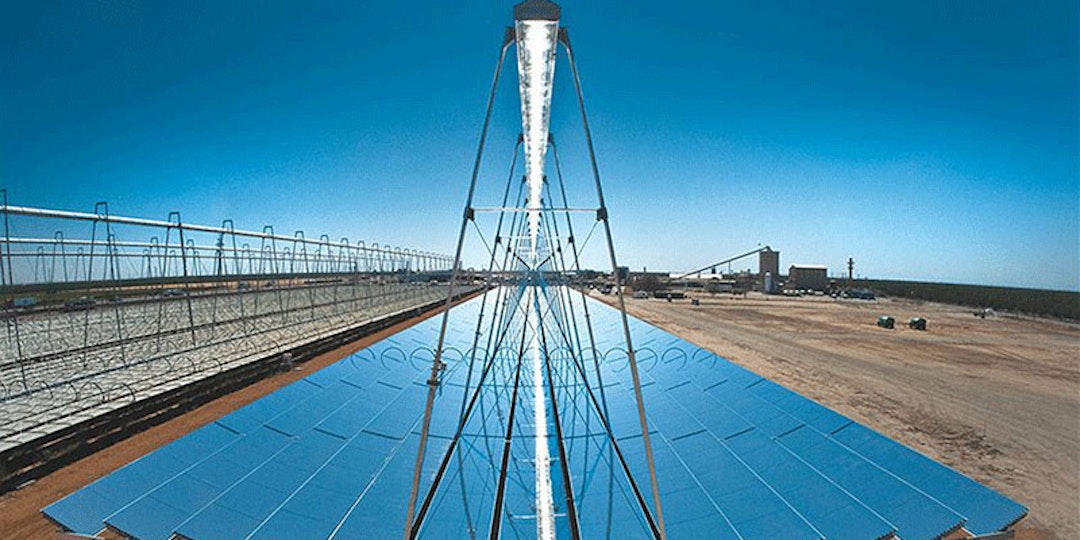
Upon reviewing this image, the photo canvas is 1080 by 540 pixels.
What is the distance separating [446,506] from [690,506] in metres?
1.55

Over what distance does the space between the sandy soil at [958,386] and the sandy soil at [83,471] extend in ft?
35.8

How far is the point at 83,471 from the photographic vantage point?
259 inches

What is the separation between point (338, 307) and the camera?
2367 centimetres

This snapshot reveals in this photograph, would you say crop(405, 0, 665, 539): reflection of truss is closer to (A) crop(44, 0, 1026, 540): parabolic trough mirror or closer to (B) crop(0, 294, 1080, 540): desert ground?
(A) crop(44, 0, 1026, 540): parabolic trough mirror

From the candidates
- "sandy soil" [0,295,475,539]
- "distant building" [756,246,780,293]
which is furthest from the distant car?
"distant building" [756,246,780,293]

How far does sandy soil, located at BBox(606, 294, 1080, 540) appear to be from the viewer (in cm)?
795

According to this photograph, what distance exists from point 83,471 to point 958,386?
19.3 metres

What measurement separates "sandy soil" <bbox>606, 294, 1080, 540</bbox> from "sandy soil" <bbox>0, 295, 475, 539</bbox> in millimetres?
10918

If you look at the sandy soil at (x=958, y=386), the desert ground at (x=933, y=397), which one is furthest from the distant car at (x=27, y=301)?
the sandy soil at (x=958, y=386)

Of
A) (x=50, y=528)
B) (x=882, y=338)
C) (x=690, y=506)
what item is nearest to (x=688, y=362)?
(x=690, y=506)

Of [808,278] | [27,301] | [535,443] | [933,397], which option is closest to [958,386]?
[933,397]

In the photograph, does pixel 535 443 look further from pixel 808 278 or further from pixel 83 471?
pixel 808 278

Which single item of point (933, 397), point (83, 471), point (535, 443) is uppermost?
point (535, 443)

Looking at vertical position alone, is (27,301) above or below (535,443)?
above
